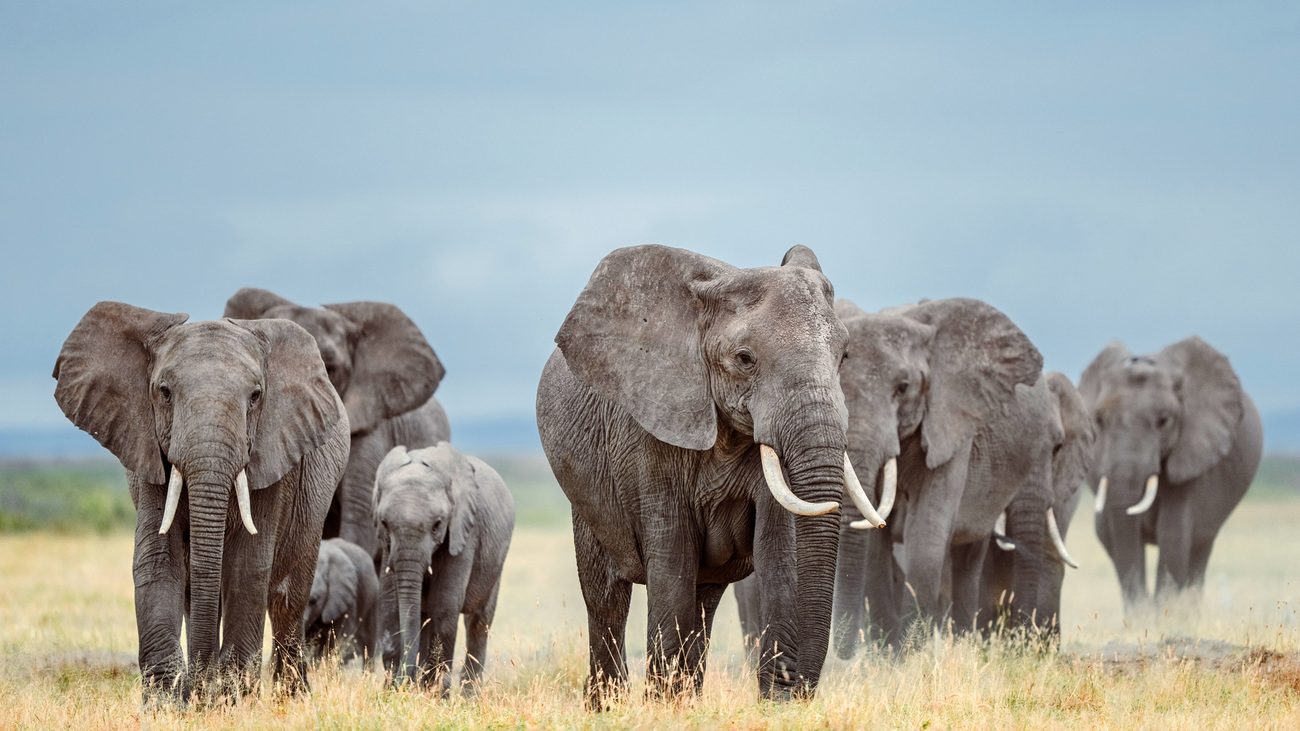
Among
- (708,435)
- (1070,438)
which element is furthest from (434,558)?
(1070,438)

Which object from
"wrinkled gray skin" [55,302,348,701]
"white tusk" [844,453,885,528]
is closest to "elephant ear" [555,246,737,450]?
"white tusk" [844,453,885,528]

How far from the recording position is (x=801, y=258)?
9023mm

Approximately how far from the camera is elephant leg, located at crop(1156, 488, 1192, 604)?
2023cm

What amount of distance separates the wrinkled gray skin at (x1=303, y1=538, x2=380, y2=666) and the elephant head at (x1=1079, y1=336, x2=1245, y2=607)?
9913 mm

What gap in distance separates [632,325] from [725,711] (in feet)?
7.30

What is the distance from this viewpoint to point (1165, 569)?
66.5 ft

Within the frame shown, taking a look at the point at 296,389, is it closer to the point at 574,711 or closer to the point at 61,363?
the point at 61,363

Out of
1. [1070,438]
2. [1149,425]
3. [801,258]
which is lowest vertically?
[1149,425]

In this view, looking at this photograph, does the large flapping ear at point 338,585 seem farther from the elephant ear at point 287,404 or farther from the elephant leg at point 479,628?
the elephant ear at point 287,404

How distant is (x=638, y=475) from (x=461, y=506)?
4403 millimetres

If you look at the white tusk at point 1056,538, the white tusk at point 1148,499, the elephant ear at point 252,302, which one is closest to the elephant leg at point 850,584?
the white tusk at point 1056,538

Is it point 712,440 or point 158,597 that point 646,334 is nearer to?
point 712,440

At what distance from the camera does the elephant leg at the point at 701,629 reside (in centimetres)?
901

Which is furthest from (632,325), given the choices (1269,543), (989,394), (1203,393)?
(1269,543)
